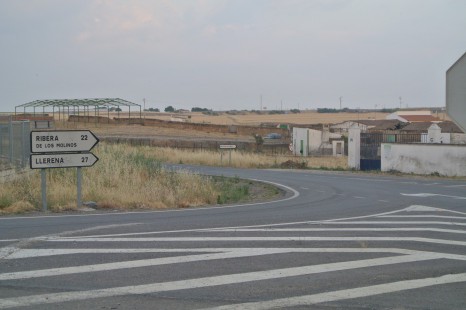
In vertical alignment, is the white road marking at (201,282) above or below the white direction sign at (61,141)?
below

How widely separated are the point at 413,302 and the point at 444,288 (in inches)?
35.3

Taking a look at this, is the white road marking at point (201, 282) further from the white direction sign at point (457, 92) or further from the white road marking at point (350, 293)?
the white direction sign at point (457, 92)

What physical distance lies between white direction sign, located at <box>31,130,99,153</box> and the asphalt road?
6.56ft

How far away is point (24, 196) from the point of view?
18.2 metres

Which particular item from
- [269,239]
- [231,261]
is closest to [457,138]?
[269,239]

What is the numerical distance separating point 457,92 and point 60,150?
11479 mm

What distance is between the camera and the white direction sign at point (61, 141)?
52.6 feet

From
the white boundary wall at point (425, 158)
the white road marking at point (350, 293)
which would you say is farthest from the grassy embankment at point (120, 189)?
the white boundary wall at point (425, 158)

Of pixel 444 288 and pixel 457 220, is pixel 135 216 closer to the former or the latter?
pixel 457 220

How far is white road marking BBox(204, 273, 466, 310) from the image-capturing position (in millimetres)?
7023

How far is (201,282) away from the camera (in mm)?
7988

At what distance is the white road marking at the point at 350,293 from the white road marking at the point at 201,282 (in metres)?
0.92

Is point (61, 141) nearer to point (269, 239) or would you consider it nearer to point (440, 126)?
point (269, 239)

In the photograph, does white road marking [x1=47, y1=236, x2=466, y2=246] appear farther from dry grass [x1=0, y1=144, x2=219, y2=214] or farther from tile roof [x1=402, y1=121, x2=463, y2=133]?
tile roof [x1=402, y1=121, x2=463, y2=133]
